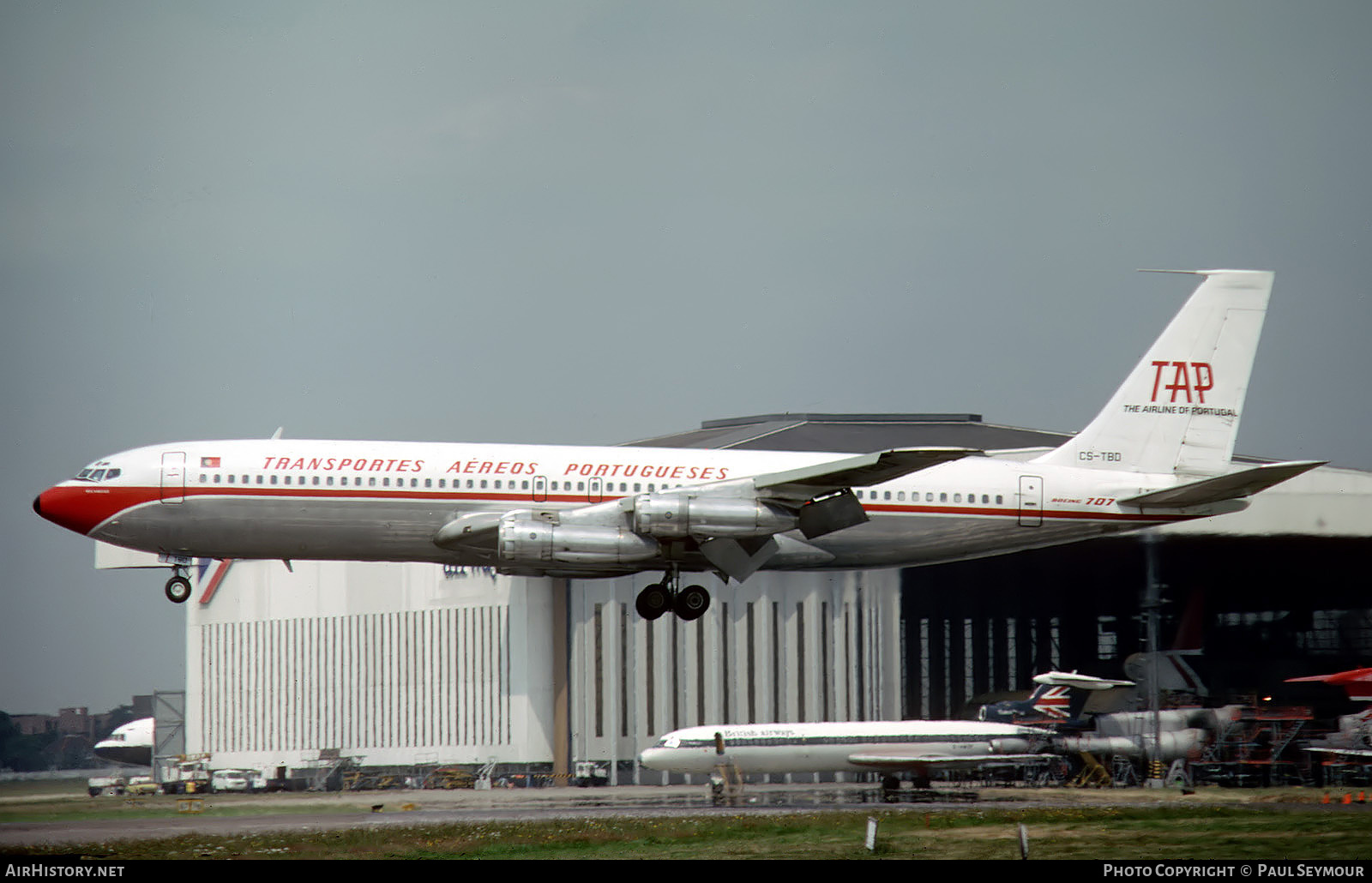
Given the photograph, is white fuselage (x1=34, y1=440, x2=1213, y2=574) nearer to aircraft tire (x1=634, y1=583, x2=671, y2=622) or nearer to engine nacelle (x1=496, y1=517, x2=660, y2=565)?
engine nacelle (x1=496, y1=517, x2=660, y2=565)

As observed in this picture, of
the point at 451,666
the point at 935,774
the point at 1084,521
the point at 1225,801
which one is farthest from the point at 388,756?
the point at 1084,521

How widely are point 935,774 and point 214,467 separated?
45.1 m

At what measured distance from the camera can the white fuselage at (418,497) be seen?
40.3 m

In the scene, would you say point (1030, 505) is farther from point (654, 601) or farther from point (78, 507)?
point (78, 507)

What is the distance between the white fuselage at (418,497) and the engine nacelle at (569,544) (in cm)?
77

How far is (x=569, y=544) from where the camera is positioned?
39.2m

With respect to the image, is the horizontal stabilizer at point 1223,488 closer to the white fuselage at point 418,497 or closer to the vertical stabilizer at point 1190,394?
the white fuselage at point 418,497

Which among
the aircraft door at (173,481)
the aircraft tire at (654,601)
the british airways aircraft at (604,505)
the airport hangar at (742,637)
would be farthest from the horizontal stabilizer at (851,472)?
the airport hangar at (742,637)

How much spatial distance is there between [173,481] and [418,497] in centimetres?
656

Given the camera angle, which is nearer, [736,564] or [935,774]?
[736,564]

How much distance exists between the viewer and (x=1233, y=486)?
133 feet

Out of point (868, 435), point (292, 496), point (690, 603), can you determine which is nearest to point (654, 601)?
point (690, 603)
